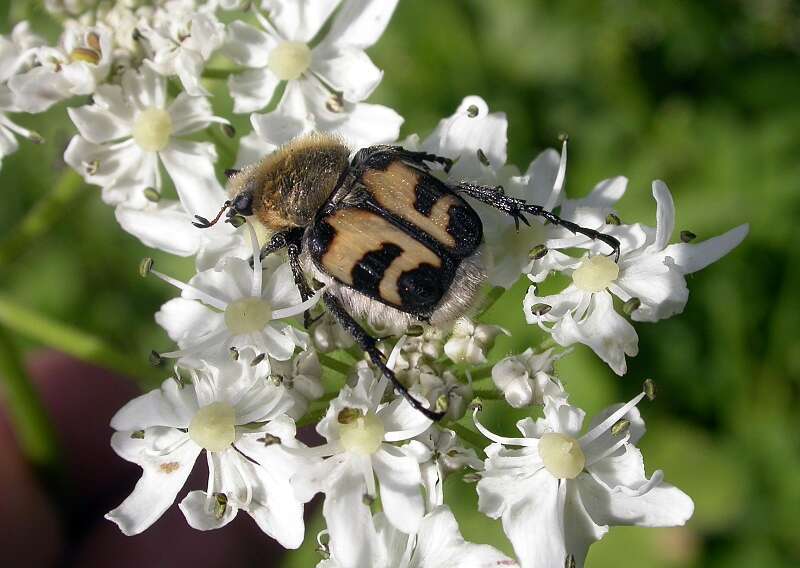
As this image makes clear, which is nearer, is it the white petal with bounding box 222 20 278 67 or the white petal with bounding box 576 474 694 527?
the white petal with bounding box 576 474 694 527

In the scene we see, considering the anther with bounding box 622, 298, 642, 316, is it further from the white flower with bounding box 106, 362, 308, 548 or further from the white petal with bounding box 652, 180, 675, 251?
the white flower with bounding box 106, 362, 308, 548

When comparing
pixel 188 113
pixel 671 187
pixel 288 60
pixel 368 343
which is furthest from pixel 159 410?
pixel 671 187

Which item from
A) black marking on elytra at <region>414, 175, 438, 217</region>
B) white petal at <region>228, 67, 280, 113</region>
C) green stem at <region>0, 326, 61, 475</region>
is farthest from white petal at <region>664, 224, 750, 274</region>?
green stem at <region>0, 326, 61, 475</region>

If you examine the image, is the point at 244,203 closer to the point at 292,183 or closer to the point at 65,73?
the point at 292,183

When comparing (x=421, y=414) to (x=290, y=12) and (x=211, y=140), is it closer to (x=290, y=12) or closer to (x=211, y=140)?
(x=211, y=140)

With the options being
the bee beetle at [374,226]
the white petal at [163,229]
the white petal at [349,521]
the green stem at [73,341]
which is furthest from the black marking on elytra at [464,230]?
the green stem at [73,341]

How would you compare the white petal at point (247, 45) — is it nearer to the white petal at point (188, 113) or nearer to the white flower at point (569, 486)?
the white petal at point (188, 113)
